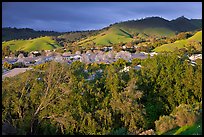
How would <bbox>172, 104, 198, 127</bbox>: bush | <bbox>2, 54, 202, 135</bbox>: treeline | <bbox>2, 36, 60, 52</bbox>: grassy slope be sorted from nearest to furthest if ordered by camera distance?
1. <bbox>172, 104, 198, 127</bbox>: bush
2. <bbox>2, 54, 202, 135</bbox>: treeline
3. <bbox>2, 36, 60, 52</bbox>: grassy slope

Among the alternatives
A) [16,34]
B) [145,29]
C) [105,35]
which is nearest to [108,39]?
[105,35]

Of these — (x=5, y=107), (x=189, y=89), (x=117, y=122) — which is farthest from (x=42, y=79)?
(x=189, y=89)

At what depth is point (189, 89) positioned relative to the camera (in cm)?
2452

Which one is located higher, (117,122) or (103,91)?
(103,91)

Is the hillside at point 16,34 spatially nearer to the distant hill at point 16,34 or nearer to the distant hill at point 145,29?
the distant hill at point 16,34

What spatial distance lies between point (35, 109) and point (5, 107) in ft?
5.98

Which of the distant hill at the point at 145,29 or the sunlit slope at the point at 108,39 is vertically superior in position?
the distant hill at the point at 145,29

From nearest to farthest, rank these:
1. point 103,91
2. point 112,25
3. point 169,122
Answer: point 169,122 < point 103,91 < point 112,25

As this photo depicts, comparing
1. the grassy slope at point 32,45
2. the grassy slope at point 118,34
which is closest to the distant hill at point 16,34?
the grassy slope at point 32,45

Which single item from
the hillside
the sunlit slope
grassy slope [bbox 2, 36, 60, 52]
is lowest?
grassy slope [bbox 2, 36, 60, 52]

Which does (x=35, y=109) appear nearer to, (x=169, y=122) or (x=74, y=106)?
(x=74, y=106)

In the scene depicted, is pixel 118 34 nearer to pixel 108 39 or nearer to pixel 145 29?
pixel 108 39

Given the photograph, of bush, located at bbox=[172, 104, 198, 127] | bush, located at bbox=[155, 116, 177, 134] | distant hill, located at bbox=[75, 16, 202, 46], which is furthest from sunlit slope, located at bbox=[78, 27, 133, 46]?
bush, located at bbox=[172, 104, 198, 127]

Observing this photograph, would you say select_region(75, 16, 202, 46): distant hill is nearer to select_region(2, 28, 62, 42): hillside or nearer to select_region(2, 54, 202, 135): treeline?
select_region(2, 28, 62, 42): hillside
